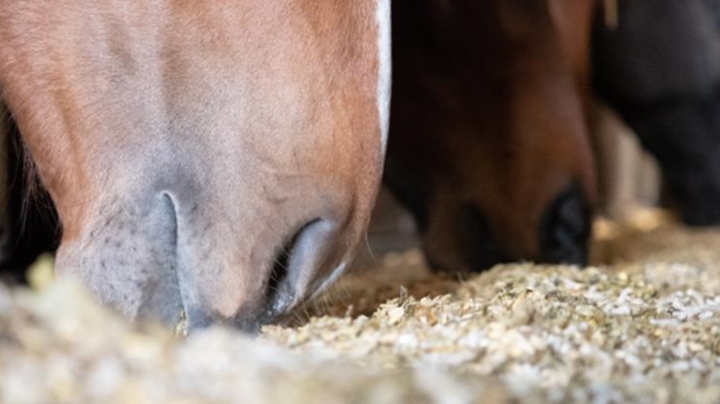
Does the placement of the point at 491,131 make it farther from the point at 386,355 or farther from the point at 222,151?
the point at 386,355

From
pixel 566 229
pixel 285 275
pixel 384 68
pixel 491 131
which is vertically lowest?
pixel 566 229

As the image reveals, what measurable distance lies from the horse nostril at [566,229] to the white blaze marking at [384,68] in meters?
0.87

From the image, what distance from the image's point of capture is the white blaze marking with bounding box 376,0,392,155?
38.7 inches

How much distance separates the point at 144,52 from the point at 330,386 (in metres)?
0.46

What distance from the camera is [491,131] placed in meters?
1.83

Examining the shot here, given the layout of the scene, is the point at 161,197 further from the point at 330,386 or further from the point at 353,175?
the point at 330,386

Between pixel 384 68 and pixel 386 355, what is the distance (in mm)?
325

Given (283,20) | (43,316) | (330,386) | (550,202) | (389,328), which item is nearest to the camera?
(330,386)

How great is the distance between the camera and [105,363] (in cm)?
66

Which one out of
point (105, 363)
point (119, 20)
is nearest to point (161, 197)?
point (119, 20)

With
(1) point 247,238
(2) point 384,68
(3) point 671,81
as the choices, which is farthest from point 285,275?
(3) point 671,81

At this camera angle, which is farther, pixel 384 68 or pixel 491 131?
pixel 491 131

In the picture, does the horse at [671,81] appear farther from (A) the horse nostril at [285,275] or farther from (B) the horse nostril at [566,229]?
(A) the horse nostril at [285,275]

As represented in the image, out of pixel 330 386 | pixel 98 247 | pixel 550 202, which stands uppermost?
pixel 330 386
